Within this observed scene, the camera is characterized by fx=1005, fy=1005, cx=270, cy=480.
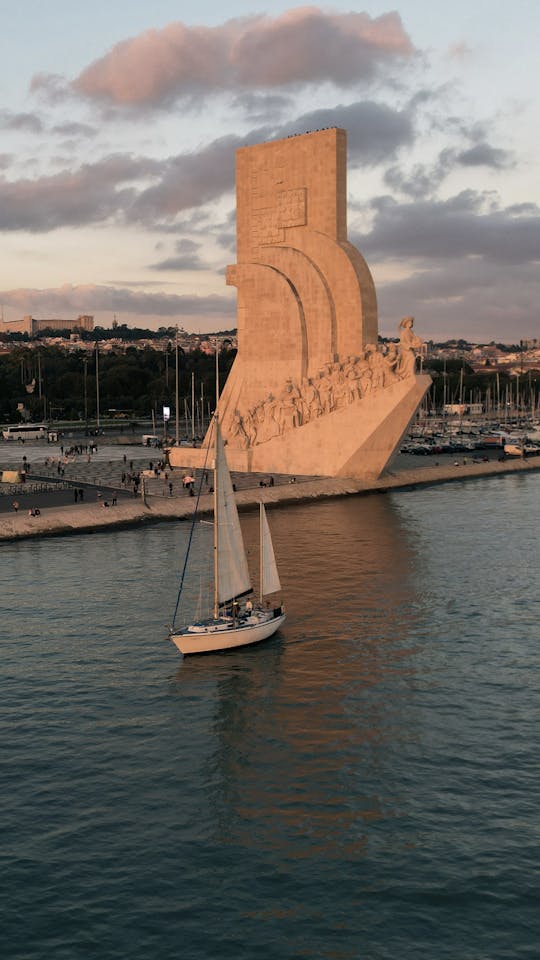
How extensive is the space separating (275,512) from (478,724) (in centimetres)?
3184

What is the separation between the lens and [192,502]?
53.4 m

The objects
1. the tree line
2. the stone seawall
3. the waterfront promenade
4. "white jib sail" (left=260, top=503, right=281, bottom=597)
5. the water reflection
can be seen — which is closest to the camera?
the water reflection

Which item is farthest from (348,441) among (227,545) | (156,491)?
(227,545)

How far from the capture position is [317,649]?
86.9ft

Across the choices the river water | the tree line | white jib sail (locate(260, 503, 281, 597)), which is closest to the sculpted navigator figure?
the river water

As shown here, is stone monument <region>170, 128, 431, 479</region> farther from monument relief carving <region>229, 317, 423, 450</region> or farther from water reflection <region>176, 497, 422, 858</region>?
water reflection <region>176, 497, 422, 858</region>

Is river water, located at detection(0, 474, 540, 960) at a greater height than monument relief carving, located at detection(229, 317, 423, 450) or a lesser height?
lesser

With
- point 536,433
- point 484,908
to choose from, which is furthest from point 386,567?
point 536,433

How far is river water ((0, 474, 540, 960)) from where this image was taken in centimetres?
1416

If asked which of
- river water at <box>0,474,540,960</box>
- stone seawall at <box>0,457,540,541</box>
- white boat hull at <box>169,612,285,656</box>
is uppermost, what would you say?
stone seawall at <box>0,457,540,541</box>

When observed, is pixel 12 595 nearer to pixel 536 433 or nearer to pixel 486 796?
pixel 486 796

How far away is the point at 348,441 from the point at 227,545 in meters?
33.1

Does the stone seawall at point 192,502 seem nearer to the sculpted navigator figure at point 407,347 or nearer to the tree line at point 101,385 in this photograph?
the sculpted navigator figure at point 407,347

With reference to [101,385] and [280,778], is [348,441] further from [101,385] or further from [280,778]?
[101,385]
